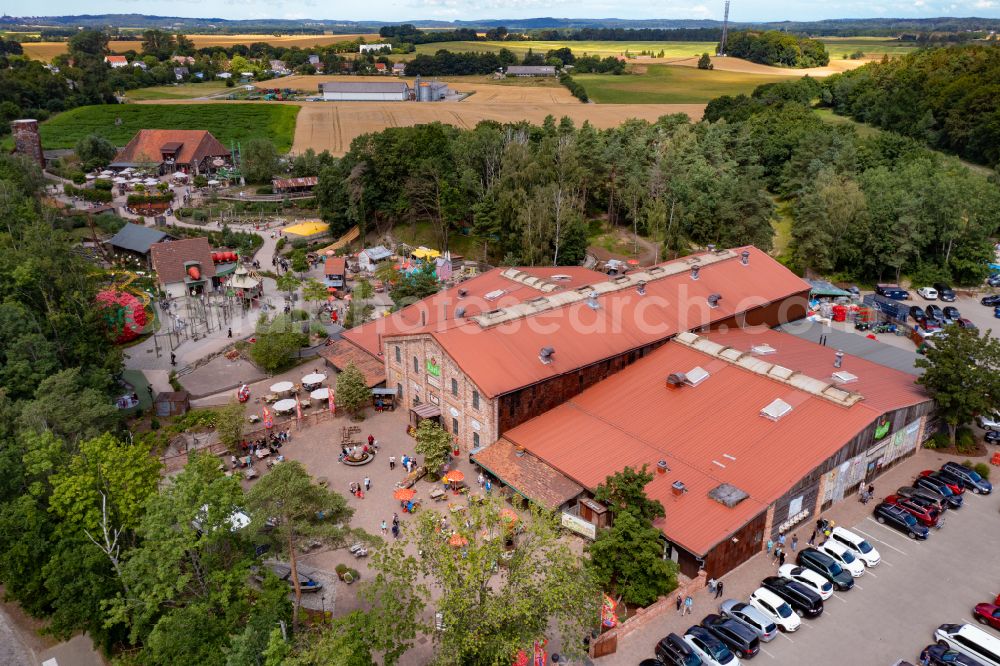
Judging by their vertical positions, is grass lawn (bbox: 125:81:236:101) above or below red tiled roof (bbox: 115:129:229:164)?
above

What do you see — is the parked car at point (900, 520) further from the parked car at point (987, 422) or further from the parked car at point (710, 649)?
the parked car at point (710, 649)

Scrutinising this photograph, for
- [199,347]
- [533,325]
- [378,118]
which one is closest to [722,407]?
[533,325]

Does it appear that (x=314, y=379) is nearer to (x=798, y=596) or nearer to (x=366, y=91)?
(x=798, y=596)

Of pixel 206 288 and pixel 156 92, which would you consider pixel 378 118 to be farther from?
pixel 206 288

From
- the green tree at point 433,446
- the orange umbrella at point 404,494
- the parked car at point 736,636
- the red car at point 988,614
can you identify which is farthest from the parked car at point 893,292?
the orange umbrella at point 404,494

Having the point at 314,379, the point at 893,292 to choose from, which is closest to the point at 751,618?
the point at 314,379

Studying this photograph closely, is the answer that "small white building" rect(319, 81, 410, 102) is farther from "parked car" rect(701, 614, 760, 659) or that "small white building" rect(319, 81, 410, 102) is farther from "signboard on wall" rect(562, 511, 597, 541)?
"parked car" rect(701, 614, 760, 659)

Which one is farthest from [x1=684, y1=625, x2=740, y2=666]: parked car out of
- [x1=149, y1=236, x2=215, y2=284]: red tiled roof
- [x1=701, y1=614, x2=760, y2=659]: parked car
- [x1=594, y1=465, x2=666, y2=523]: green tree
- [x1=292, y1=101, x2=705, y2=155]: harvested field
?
[x1=292, y1=101, x2=705, y2=155]: harvested field
